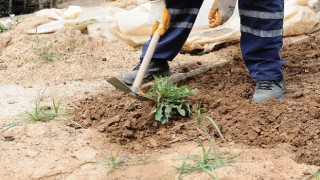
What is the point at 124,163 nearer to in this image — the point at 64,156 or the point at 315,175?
the point at 64,156

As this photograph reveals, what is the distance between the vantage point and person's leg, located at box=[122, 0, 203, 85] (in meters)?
3.32

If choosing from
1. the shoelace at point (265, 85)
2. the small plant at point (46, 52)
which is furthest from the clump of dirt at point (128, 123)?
the small plant at point (46, 52)

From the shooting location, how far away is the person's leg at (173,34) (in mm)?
3316

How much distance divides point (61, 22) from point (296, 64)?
2.40 meters

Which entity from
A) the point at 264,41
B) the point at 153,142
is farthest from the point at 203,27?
the point at 153,142

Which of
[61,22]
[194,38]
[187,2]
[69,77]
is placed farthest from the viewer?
[61,22]

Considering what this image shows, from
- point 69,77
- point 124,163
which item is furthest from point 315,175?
point 69,77

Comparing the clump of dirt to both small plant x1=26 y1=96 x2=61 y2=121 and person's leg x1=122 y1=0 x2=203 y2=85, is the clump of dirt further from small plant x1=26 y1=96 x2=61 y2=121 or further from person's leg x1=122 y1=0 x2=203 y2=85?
person's leg x1=122 y1=0 x2=203 y2=85

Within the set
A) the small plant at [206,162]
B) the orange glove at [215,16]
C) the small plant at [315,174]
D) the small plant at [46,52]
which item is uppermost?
the orange glove at [215,16]

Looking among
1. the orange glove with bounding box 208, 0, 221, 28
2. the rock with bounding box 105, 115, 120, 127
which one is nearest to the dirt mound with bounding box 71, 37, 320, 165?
the rock with bounding box 105, 115, 120, 127

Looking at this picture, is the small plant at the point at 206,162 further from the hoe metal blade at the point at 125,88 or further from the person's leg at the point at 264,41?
the person's leg at the point at 264,41

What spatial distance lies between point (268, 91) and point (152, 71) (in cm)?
77

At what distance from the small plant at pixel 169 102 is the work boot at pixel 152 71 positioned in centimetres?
58

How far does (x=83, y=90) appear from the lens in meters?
3.43
